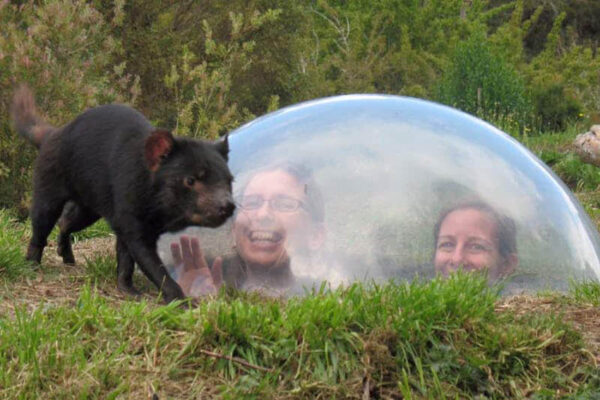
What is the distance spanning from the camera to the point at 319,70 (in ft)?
64.2

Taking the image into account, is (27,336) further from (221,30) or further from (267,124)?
(221,30)

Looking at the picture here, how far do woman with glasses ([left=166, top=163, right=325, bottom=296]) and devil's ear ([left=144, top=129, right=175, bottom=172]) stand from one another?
1.75 feet

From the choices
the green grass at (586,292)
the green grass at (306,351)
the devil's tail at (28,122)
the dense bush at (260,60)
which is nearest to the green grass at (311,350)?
the green grass at (306,351)

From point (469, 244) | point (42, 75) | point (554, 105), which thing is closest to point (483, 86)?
point (554, 105)

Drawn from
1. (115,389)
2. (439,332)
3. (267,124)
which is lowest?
(115,389)

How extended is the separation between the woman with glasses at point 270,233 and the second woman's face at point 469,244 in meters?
0.60

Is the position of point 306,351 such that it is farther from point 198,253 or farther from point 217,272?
point 198,253

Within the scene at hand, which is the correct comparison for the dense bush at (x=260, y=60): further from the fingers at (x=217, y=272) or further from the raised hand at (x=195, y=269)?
the fingers at (x=217, y=272)

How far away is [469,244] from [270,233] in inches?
38.1

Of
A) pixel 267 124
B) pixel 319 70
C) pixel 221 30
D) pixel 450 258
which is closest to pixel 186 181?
pixel 267 124

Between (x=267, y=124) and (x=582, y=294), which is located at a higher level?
(x=267, y=124)

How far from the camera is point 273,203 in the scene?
4426 mm

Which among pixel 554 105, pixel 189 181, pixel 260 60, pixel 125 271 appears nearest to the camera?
pixel 189 181

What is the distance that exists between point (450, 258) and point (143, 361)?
1674 mm
